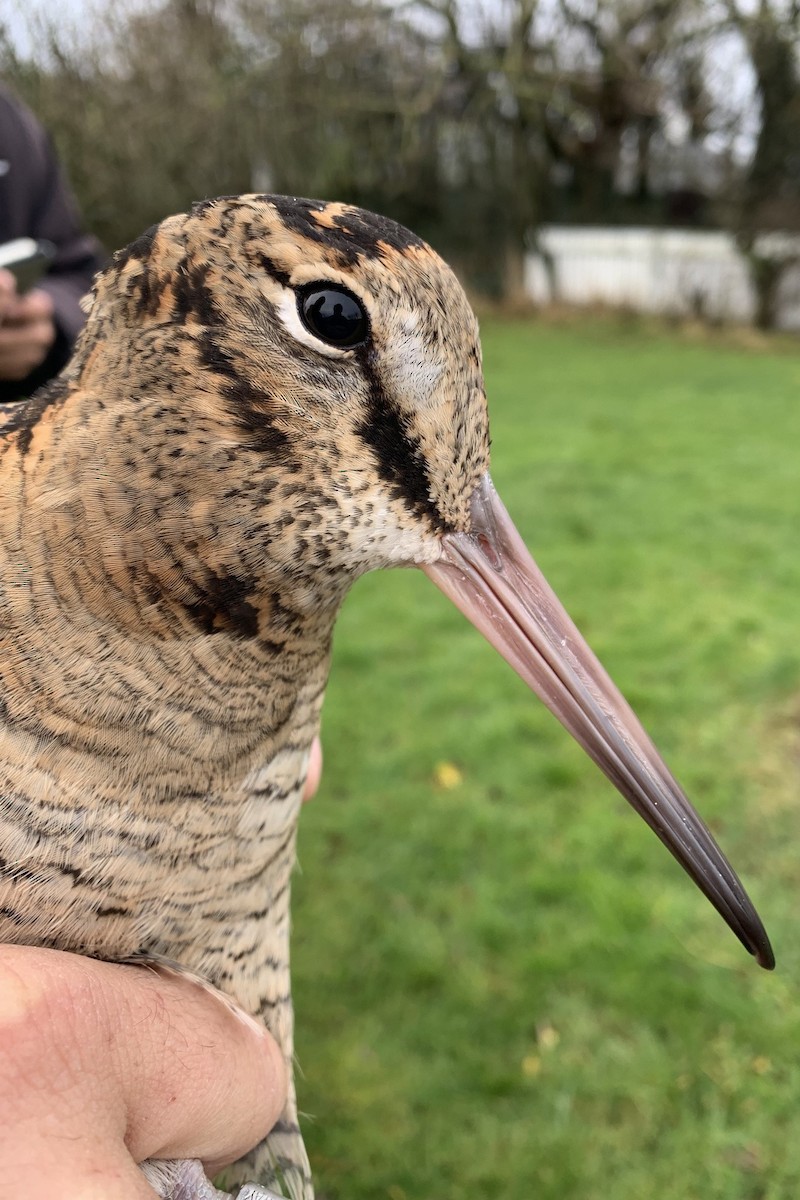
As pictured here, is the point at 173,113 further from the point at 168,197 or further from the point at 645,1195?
the point at 645,1195

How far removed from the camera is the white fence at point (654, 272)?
15164 millimetres

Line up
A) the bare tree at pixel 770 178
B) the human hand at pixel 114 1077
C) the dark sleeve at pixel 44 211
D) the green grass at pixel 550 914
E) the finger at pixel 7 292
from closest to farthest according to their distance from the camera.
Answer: the human hand at pixel 114 1077, the finger at pixel 7 292, the dark sleeve at pixel 44 211, the green grass at pixel 550 914, the bare tree at pixel 770 178

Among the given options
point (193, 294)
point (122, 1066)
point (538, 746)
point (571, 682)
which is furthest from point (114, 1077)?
point (538, 746)

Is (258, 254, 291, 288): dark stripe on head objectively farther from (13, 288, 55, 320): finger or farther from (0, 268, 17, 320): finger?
(13, 288, 55, 320): finger

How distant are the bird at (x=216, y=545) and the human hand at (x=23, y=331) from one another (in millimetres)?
826

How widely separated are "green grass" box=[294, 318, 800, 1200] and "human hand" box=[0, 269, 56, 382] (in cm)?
211

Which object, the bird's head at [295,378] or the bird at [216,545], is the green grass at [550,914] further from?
the bird's head at [295,378]

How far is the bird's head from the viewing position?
103cm

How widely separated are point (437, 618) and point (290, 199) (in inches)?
173

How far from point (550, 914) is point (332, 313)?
8.97 ft

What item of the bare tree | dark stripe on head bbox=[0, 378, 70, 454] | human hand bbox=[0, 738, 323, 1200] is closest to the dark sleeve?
dark stripe on head bbox=[0, 378, 70, 454]

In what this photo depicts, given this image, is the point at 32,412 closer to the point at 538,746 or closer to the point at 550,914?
the point at 550,914

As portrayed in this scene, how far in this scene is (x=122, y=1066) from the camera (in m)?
1.05

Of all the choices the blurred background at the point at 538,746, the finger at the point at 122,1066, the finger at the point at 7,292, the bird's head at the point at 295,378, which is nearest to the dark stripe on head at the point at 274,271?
the bird's head at the point at 295,378
